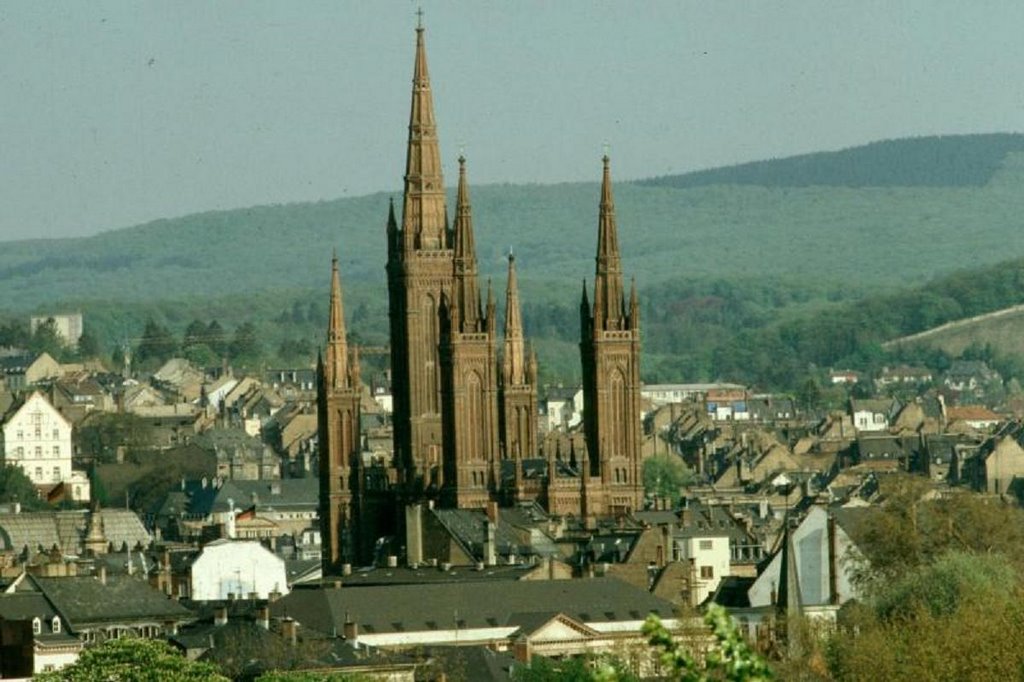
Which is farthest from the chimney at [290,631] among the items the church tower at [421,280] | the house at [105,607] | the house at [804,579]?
the church tower at [421,280]

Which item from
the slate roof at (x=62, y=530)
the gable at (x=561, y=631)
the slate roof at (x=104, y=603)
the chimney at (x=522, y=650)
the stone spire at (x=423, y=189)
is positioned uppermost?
the stone spire at (x=423, y=189)

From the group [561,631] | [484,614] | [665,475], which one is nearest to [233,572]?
[484,614]

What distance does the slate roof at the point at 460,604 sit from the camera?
9250cm

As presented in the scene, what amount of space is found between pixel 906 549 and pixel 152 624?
22020 millimetres

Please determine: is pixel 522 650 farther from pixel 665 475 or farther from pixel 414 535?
pixel 665 475

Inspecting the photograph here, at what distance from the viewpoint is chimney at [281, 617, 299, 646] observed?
272ft

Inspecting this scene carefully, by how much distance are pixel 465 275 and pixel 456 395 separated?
403cm

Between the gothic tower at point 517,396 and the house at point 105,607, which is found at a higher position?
the gothic tower at point 517,396

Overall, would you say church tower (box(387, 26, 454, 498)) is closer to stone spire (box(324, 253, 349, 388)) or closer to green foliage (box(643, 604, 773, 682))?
stone spire (box(324, 253, 349, 388))

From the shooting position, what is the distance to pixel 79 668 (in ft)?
244

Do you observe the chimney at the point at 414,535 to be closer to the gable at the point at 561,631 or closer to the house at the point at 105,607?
the house at the point at 105,607

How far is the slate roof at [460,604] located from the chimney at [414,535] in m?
14.8

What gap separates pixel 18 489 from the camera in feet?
536

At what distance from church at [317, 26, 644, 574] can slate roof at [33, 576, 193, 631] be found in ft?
83.0
